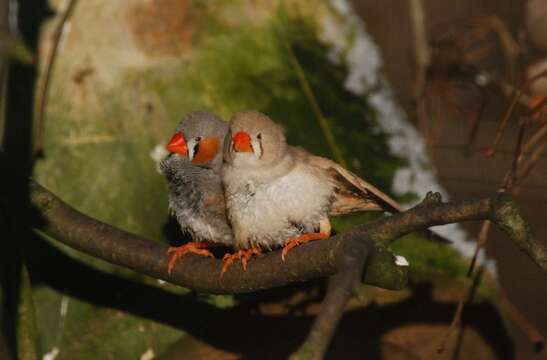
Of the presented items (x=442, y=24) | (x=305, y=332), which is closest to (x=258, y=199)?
(x=305, y=332)

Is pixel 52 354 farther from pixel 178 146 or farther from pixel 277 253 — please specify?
pixel 277 253

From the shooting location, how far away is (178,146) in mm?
3195

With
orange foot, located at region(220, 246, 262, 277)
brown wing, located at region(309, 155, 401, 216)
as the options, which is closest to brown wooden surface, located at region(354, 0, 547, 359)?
brown wing, located at region(309, 155, 401, 216)

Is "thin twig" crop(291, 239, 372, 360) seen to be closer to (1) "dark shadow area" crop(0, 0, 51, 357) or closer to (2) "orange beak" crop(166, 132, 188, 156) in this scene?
(2) "orange beak" crop(166, 132, 188, 156)

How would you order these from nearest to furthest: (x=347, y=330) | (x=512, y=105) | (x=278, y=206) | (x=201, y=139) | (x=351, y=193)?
(x=278, y=206), (x=351, y=193), (x=512, y=105), (x=201, y=139), (x=347, y=330)

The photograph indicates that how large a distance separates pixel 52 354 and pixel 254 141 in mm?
1458

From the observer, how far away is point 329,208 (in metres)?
2.86

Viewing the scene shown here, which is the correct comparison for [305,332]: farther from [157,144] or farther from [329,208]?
[157,144]

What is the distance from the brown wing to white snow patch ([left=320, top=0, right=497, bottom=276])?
1234mm

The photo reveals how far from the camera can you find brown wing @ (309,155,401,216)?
2781 millimetres

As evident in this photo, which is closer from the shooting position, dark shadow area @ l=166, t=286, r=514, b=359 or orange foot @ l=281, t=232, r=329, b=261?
orange foot @ l=281, t=232, r=329, b=261

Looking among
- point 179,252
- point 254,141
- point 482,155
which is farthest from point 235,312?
point 482,155

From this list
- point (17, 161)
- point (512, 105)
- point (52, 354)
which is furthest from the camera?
point (17, 161)

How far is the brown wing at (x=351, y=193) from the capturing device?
2.78 metres
